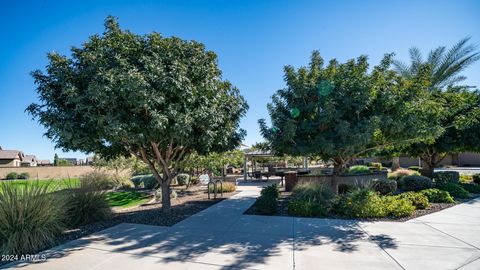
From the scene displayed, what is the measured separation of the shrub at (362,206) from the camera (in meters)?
8.08

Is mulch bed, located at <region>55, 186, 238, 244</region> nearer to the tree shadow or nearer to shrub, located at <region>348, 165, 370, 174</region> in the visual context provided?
the tree shadow

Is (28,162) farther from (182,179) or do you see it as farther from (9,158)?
(182,179)

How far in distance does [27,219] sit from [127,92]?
11.5 feet

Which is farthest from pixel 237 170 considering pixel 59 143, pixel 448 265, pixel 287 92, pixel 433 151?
pixel 448 265

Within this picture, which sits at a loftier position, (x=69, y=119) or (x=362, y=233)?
(x=69, y=119)

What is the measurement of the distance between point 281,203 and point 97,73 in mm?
7699

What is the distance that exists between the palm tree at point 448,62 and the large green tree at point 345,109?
9.21 m

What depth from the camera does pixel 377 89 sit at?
8820 mm

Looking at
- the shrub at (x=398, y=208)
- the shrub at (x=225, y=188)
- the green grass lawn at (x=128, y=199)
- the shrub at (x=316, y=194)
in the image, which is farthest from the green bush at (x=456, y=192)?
the green grass lawn at (x=128, y=199)

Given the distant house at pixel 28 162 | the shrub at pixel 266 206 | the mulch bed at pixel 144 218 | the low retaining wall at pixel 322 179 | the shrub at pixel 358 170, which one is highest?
the distant house at pixel 28 162

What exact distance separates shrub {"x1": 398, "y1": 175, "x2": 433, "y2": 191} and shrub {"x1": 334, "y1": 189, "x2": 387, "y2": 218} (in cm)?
625

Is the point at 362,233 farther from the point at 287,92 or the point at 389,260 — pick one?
the point at 287,92

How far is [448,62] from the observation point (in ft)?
55.4

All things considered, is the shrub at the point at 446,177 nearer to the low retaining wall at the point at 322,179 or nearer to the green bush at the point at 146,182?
the low retaining wall at the point at 322,179
